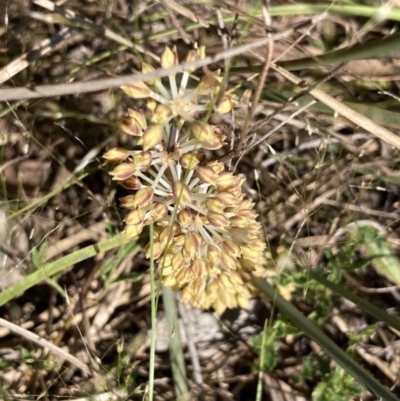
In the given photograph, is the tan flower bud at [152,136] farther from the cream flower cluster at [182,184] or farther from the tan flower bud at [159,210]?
the tan flower bud at [159,210]

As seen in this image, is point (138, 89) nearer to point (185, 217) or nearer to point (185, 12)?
point (185, 217)

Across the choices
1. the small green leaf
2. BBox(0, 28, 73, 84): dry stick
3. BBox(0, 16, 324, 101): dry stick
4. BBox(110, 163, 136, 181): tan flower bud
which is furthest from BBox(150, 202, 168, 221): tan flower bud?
the small green leaf

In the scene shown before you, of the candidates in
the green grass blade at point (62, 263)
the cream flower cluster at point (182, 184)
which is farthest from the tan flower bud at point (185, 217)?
the green grass blade at point (62, 263)

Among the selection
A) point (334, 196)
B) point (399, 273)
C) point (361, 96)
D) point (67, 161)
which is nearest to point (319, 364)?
point (399, 273)

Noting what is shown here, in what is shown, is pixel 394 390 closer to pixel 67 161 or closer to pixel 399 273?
pixel 399 273

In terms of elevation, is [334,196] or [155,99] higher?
[155,99]

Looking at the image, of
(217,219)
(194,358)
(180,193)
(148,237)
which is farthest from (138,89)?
(194,358)

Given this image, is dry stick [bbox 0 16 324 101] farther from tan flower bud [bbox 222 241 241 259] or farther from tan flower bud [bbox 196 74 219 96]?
tan flower bud [bbox 222 241 241 259]
